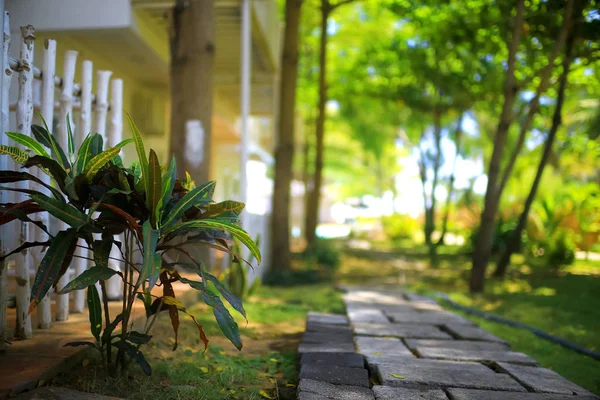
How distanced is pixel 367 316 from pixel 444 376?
2.13 m

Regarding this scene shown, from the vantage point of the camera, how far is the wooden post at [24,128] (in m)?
2.98

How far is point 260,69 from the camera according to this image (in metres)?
10.7

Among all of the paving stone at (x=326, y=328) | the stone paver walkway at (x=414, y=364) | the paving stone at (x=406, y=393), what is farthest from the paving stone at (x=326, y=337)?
the paving stone at (x=406, y=393)

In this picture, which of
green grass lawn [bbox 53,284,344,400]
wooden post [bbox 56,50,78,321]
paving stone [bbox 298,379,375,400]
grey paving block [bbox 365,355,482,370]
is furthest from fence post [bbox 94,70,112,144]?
grey paving block [bbox 365,355,482,370]

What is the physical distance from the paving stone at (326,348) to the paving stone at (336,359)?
105mm

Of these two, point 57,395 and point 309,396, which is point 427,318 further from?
point 57,395

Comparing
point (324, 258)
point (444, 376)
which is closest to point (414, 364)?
point (444, 376)

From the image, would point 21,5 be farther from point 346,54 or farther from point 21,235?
point 346,54

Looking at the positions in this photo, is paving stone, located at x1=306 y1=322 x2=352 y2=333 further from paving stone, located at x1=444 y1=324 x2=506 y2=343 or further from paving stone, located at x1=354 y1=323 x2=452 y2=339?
paving stone, located at x1=444 y1=324 x2=506 y2=343

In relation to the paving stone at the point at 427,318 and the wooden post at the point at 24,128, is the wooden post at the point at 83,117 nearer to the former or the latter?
the wooden post at the point at 24,128

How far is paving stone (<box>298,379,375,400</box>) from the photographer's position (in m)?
2.65

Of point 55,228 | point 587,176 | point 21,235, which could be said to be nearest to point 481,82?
point 55,228

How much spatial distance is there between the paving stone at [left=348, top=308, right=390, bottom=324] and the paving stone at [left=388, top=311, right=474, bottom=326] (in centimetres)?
11

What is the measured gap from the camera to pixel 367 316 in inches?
207
